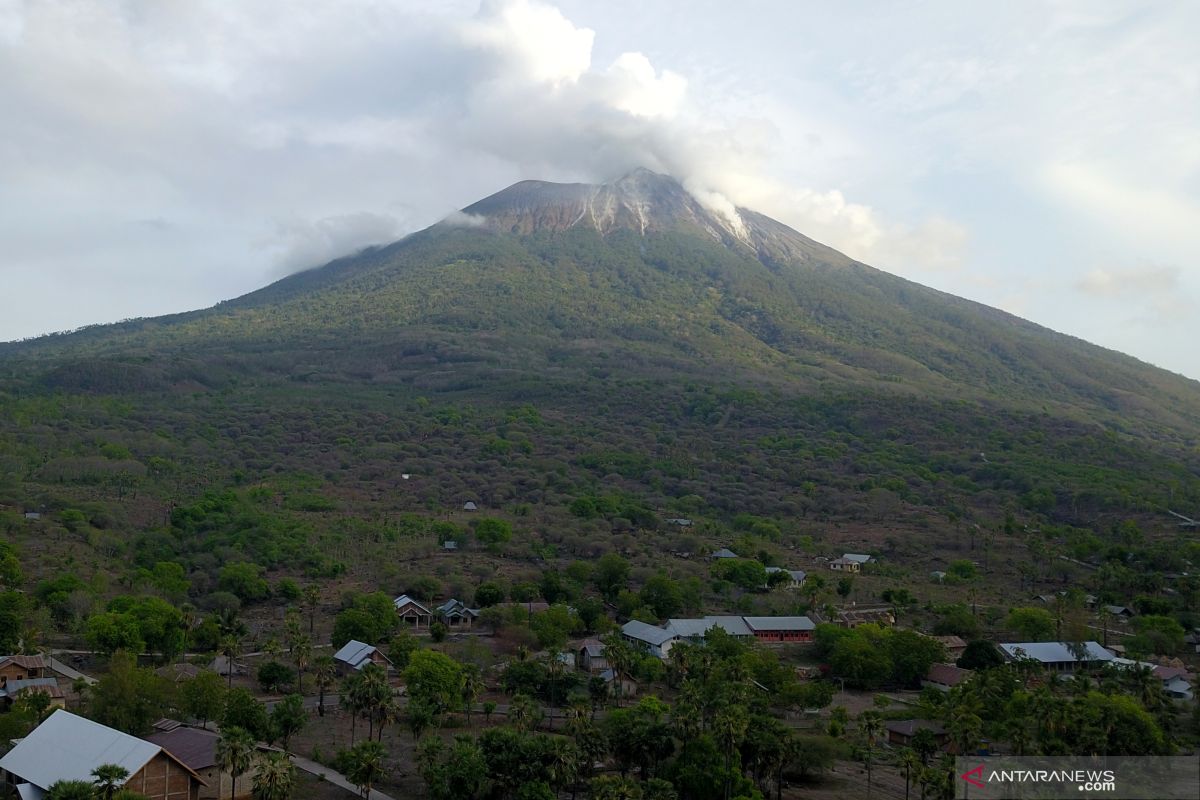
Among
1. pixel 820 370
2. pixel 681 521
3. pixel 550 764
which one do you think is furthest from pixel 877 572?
pixel 820 370

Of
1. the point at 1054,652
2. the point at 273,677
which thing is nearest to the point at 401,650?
the point at 273,677

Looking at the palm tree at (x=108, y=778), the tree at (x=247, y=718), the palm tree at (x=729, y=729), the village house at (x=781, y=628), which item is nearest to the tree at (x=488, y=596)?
the village house at (x=781, y=628)

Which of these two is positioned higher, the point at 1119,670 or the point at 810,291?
the point at 810,291

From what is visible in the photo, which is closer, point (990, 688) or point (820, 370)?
point (990, 688)

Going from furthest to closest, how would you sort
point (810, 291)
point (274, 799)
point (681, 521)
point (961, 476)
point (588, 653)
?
point (810, 291)
point (961, 476)
point (681, 521)
point (588, 653)
point (274, 799)

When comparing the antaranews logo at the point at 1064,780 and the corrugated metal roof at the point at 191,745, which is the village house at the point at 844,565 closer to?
the antaranews logo at the point at 1064,780

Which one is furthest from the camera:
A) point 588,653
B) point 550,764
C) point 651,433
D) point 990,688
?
point 651,433

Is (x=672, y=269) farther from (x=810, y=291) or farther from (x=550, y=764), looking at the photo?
(x=550, y=764)
